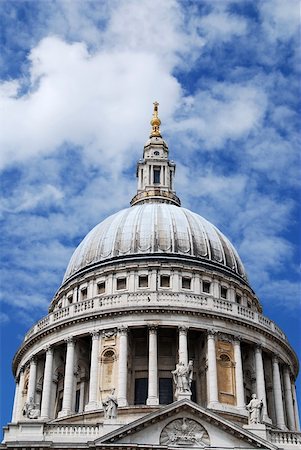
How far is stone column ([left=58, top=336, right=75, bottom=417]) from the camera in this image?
56781mm

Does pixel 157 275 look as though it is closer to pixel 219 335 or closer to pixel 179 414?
pixel 219 335

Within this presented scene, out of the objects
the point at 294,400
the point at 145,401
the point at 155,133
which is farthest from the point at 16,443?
the point at 155,133

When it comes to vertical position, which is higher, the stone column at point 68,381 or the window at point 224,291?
the window at point 224,291

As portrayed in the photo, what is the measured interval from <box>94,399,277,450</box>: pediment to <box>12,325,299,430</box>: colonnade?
992cm

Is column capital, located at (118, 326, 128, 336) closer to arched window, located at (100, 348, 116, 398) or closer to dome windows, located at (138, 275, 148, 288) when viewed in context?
arched window, located at (100, 348, 116, 398)

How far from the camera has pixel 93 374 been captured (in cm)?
5794

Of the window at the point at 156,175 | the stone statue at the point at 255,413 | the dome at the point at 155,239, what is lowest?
the stone statue at the point at 255,413

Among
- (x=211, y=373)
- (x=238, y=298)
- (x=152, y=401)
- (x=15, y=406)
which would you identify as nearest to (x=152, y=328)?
(x=211, y=373)

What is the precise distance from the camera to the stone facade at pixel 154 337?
57188 millimetres

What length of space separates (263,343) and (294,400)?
667 centimetres

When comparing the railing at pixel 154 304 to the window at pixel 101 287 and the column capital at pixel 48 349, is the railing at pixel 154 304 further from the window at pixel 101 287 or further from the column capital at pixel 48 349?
the window at pixel 101 287

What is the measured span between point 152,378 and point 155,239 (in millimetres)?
14618

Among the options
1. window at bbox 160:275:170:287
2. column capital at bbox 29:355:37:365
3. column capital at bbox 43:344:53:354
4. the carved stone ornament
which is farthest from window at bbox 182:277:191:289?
the carved stone ornament

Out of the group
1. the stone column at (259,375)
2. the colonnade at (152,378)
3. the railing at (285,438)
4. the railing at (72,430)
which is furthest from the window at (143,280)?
the railing at (285,438)
